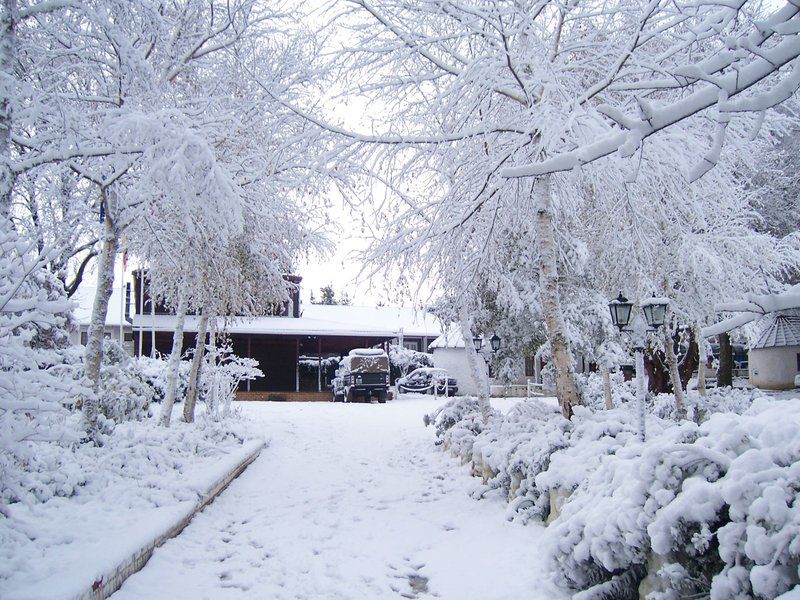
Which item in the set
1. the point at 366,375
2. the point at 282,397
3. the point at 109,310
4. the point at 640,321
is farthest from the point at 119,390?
the point at 109,310

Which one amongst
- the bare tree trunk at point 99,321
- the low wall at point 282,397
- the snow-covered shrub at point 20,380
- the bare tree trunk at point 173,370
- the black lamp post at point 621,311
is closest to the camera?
the snow-covered shrub at point 20,380

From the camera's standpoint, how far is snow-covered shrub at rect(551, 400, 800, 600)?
8.20ft

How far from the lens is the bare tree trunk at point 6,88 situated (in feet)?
15.1

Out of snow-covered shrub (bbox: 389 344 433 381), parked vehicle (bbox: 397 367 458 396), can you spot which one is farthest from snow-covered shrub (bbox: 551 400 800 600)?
snow-covered shrub (bbox: 389 344 433 381)

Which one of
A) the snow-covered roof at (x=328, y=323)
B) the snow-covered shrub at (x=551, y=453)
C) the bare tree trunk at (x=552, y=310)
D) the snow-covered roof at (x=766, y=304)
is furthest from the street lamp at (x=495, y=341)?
the snow-covered roof at (x=766, y=304)

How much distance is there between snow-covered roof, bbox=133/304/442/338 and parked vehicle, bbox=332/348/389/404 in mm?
2016

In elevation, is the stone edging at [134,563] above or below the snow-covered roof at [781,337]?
below

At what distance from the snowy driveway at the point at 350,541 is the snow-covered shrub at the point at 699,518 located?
470 millimetres

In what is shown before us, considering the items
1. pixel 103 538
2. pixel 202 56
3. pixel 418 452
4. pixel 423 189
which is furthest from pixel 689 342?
pixel 103 538

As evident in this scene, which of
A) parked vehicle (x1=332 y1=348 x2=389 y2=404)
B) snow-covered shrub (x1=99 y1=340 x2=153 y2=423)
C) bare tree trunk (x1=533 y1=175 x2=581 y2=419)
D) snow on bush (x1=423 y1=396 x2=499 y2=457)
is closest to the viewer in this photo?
bare tree trunk (x1=533 y1=175 x2=581 y2=419)

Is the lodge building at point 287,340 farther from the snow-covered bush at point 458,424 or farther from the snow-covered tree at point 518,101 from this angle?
the snow-covered tree at point 518,101

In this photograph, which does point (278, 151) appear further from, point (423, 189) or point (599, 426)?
point (599, 426)

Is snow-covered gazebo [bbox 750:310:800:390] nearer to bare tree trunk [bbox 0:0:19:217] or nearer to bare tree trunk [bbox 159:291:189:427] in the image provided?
bare tree trunk [bbox 159:291:189:427]

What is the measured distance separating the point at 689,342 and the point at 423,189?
521 inches
